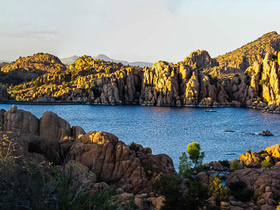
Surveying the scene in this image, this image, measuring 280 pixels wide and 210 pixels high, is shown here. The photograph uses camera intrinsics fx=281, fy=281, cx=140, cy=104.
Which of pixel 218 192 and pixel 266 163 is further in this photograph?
pixel 266 163

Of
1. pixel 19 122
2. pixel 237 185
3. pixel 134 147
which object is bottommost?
Result: pixel 237 185

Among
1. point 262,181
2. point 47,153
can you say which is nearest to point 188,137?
point 262,181

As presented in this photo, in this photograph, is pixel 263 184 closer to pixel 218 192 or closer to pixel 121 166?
pixel 218 192

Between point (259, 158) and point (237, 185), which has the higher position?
point (237, 185)

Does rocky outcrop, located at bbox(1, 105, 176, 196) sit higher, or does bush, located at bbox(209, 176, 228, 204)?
rocky outcrop, located at bbox(1, 105, 176, 196)

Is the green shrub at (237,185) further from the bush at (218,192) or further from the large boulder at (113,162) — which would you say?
the large boulder at (113,162)

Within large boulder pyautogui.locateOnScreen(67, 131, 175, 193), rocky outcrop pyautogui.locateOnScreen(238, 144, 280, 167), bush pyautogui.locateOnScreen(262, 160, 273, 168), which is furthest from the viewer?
rocky outcrop pyautogui.locateOnScreen(238, 144, 280, 167)

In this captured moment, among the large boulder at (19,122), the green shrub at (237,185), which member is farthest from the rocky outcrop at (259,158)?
the large boulder at (19,122)

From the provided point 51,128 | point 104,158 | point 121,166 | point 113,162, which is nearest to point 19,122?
point 51,128

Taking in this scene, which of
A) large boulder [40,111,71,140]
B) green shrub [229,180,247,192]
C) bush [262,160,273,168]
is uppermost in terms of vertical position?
large boulder [40,111,71,140]

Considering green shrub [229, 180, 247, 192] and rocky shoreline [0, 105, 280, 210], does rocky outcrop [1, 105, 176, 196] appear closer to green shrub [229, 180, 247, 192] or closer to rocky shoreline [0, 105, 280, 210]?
rocky shoreline [0, 105, 280, 210]

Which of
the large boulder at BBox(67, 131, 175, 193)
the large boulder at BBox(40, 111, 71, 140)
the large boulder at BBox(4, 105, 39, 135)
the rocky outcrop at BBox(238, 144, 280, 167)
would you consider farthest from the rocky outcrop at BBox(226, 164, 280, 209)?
the large boulder at BBox(4, 105, 39, 135)

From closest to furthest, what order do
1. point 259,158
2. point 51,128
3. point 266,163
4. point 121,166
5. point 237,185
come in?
point 121,166
point 237,185
point 51,128
point 266,163
point 259,158

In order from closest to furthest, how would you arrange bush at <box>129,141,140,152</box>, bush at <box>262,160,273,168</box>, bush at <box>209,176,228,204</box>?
bush at <box>209,176,228,204</box>, bush at <box>129,141,140,152</box>, bush at <box>262,160,273,168</box>
